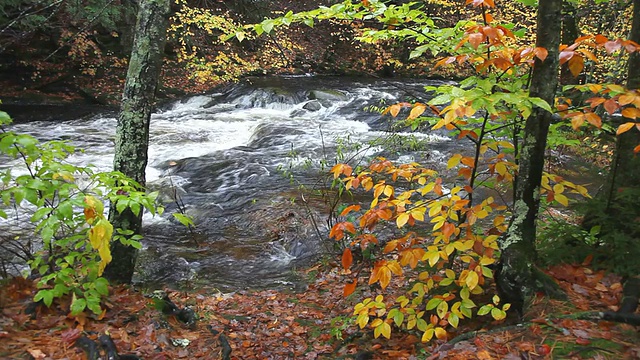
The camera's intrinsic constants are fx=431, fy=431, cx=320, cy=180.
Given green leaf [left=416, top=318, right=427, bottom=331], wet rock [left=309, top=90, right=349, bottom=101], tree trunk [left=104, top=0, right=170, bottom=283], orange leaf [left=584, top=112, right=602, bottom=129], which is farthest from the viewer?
wet rock [left=309, top=90, right=349, bottom=101]

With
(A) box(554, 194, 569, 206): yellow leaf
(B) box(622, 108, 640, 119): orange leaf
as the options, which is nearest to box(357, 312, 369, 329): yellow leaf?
(A) box(554, 194, 569, 206): yellow leaf

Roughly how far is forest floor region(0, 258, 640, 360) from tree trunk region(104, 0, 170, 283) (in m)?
0.40

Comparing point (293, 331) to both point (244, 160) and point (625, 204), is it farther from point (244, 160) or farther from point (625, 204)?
point (244, 160)

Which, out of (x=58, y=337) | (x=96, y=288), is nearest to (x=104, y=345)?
(x=58, y=337)

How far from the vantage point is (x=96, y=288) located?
3.37 meters

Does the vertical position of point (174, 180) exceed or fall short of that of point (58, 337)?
it falls short

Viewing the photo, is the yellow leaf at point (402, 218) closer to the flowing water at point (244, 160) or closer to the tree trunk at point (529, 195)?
the tree trunk at point (529, 195)

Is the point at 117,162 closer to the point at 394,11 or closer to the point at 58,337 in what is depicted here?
the point at 58,337

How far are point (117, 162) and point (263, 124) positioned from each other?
9.97 meters

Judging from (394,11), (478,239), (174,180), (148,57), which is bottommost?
(174,180)

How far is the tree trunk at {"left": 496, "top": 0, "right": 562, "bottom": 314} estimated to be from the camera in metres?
2.74

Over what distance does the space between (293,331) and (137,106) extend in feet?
8.98

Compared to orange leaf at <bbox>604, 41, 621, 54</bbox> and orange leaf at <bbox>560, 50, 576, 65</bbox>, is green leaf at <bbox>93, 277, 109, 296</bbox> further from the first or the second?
orange leaf at <bbox>604, 41, 621, 54</bbox>

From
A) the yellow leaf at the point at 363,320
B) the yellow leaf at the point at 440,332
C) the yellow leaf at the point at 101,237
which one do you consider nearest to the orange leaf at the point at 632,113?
→ the yellow leaf at the point at 440,332
